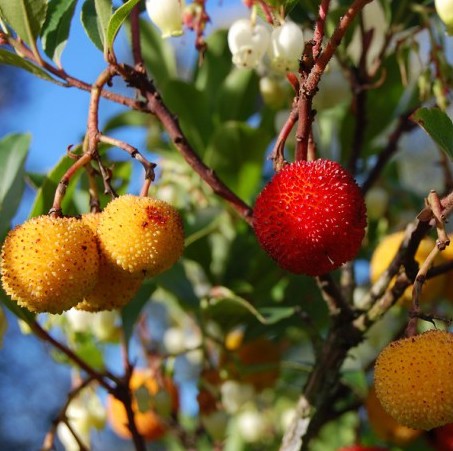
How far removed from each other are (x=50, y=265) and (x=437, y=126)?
15.6 inches

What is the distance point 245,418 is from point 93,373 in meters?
0.69

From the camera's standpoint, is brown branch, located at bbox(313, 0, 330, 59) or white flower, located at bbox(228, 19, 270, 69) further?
white flower, located at bbox(228, 19, 270, 69)

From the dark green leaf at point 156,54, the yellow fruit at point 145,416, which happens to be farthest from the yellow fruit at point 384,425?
the dark green leaf at point 156,54

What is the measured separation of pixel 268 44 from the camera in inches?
35.1

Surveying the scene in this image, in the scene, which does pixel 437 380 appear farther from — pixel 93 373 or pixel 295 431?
pixel 93 373

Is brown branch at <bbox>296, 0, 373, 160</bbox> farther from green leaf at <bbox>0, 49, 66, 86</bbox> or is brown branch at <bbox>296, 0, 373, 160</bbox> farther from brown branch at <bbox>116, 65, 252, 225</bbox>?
green leaf at <bbox>0, 49, 66, 86</bbox>

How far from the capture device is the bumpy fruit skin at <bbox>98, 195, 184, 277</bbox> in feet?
2.51

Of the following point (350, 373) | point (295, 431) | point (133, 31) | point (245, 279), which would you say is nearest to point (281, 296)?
point (245, 279)

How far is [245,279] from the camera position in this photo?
1.38 metres

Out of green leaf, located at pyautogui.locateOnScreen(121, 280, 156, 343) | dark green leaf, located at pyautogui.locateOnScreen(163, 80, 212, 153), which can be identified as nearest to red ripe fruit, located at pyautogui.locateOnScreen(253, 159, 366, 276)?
green leaf, located at pyautogui.locateOnScreen(121, 280, 156, 343)

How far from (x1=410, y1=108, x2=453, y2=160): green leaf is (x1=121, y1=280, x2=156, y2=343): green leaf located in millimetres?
588

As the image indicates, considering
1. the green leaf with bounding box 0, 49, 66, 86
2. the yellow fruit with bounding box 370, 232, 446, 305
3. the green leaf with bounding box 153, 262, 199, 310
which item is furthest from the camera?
the green leaf with bounding box 153, 262, 199, 310

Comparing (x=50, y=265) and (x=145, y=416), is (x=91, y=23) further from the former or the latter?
(x=145, y=416)

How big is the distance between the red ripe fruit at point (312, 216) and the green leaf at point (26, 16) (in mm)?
358
